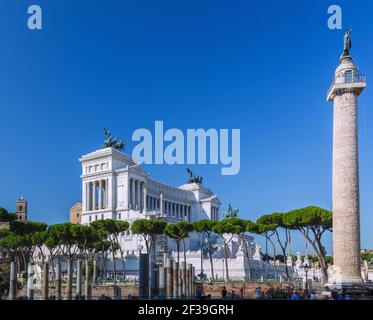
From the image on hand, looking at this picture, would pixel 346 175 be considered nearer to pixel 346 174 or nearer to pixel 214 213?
pixel 346 174

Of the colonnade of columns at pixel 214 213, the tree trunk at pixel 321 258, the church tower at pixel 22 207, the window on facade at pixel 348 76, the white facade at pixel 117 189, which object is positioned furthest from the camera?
the colonnade of columns at pixel 214 213

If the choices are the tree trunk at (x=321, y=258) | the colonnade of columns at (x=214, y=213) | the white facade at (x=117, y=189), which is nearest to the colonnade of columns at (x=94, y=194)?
the white facade at (x=117, y=189)

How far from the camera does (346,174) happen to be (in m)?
28.6

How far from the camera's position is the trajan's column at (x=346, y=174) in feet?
92.0

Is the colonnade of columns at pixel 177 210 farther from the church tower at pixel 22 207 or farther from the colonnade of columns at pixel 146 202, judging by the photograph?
the church tower at pixel 22 207

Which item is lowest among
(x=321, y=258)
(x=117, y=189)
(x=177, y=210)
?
(x=321, y=258)

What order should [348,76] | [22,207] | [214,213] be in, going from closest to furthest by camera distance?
[348,76]
[22,207]
[214,213]

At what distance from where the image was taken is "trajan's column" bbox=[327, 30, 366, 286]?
2803 cm

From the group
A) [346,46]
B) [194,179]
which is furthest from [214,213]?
[346,46]

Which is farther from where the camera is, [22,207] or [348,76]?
[22,207]

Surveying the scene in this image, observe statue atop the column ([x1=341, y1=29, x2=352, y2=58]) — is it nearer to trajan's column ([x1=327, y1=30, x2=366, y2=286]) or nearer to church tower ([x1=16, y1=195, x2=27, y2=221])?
trajan's column ([x1=327, y1=30, x2=366, y2=286])
